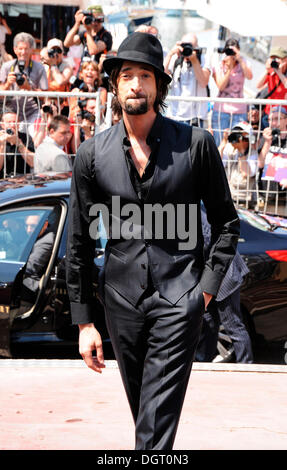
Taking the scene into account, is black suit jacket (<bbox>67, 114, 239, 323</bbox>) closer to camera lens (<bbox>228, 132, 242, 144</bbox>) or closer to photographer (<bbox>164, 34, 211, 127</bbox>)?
camera lens (<bbox>228, 132, 242, 144</bbox>)

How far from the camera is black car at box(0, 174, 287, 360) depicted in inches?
217

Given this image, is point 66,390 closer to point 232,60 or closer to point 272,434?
point 272,434

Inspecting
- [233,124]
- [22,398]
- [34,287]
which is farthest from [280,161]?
[22,398]

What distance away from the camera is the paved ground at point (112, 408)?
4336 millimetres

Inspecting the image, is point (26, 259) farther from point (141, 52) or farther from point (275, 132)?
point (275, 132)

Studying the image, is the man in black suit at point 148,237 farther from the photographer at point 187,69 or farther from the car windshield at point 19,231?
the photographer at point 187,69

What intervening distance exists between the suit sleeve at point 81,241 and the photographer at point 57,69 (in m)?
7.51

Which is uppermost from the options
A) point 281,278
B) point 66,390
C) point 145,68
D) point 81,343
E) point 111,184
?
point 145,68

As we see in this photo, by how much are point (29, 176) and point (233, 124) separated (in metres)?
3.71

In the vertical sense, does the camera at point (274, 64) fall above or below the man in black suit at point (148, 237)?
above

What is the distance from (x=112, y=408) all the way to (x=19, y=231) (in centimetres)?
154

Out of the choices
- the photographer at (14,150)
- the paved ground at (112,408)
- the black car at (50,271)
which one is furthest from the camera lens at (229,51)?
the paved ground at (112,408)

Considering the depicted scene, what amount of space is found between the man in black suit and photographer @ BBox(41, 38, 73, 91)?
7510 millimetres

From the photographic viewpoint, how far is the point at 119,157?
322 centimetres
